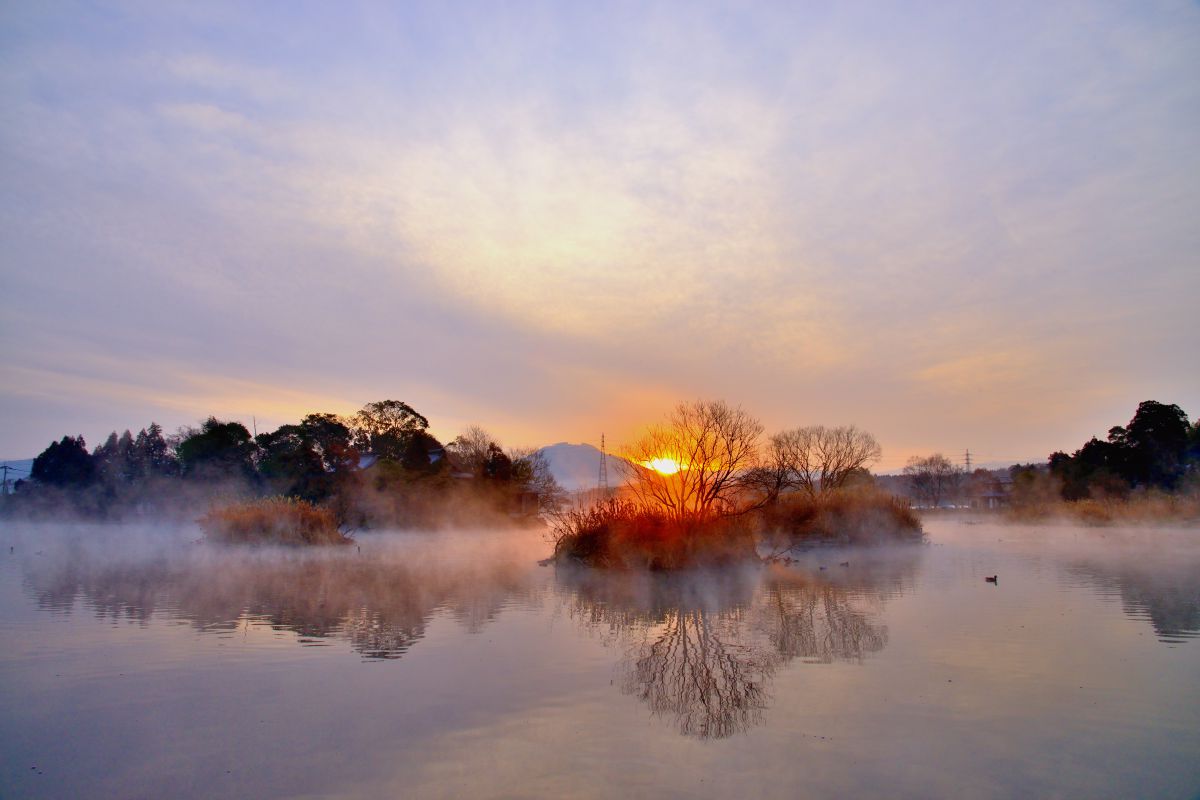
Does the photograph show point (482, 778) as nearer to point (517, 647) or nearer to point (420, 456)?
point (517, 647)

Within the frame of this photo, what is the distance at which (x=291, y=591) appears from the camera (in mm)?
16359

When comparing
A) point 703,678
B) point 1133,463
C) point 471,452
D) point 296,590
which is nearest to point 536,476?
point 471,452

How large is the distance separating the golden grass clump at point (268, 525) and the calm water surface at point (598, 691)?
12120mm

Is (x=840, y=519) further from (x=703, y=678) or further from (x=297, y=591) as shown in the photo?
(x=703, y=678)

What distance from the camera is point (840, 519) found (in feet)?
115

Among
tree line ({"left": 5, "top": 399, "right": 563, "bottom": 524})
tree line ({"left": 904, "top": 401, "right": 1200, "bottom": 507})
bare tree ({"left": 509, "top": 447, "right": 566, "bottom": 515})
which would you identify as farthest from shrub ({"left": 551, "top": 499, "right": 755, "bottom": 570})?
tree line ({"left": 904, "top": 401, "right": 1200, "bottom": 507})

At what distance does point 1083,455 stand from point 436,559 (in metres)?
55.3

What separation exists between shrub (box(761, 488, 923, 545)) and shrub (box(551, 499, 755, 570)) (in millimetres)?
9891

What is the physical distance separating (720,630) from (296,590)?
32.1ft

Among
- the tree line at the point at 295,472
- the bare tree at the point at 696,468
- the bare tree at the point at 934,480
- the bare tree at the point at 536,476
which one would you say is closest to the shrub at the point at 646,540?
the bare tree at the point at 696,468

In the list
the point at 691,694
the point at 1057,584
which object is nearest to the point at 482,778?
the point at 691,694

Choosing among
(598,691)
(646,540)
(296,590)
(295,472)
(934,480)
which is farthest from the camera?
(934,480)

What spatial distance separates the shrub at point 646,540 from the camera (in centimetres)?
2200

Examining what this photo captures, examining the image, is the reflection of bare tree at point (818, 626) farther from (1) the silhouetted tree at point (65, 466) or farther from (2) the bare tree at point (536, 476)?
(1) the silhouetted tree at point (65, 466)
